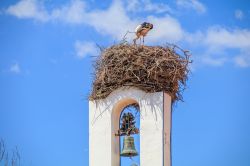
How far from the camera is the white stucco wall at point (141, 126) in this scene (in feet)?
53.5

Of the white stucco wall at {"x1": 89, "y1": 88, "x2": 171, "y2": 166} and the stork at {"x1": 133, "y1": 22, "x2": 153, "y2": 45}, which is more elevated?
the stork at {"x1": 133, "y1": 22, "x2": 153, "y2": 45}

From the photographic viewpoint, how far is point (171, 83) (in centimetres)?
1719

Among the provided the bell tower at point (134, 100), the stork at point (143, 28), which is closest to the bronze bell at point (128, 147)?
the bell tower at point (134, 100)

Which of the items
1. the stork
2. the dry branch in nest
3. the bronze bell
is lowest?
the bronze bell

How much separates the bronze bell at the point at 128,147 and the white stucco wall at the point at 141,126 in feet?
0.54

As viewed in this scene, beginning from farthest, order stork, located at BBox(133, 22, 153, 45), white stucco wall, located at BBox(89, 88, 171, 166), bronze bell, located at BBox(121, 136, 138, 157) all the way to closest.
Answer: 1. stork, located at BBox(133, 22, 153, 45)
2. bronze bell, located at BBox(121, 136, 138, 157)
3. white stucco wall, located at BBox(89, 88, 171, 166)

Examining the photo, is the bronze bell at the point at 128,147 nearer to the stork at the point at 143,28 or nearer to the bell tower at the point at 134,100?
the bell tower at the point at 134,100

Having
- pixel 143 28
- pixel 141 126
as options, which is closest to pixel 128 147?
pixel 141 126

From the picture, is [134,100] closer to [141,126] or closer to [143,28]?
[141,126]

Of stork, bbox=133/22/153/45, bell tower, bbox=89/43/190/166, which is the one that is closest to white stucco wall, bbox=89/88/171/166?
bell tower, bbox=89/43/190/166

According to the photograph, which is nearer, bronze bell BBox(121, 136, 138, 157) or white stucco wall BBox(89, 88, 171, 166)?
white stucco wall BBox(89, 88, 171, 166)

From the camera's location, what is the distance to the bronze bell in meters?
16.7

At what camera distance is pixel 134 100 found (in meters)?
16.9

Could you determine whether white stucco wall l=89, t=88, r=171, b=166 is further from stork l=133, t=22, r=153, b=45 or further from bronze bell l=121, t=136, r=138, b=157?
stork l=133, t=22, r=153, b=45
